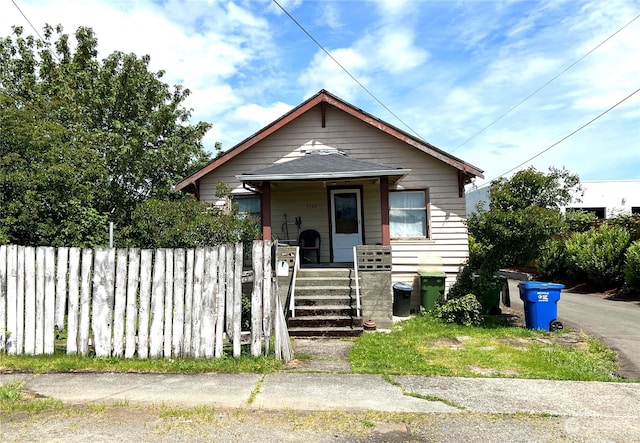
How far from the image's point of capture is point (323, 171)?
10.3 metres

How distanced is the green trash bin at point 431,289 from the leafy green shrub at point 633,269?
740cm

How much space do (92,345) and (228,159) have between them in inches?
284

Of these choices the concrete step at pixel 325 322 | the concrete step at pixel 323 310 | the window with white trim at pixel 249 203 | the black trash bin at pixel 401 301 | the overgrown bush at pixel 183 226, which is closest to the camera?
the overgrown bush at pixel 183 226

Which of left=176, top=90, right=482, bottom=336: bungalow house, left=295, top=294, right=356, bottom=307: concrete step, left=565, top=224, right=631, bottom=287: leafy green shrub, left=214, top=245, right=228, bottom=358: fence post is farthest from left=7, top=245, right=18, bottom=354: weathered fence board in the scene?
left=565, top=224, right=631, bottom=287: leafy green shrub

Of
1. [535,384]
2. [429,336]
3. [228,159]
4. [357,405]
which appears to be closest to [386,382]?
[357,405]

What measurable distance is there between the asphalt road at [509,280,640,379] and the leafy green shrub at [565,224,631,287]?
1.14 metres

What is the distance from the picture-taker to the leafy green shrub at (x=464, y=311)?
9.22 m

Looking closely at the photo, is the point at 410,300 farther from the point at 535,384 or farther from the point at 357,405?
the point at 357,405

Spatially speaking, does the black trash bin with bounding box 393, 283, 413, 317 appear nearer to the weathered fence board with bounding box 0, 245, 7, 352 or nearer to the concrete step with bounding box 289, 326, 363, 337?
the concrete step with bounding box 289, 326, 363, 337

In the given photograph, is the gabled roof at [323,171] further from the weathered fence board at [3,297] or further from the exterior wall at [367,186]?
the weathered fence board at [3,297]

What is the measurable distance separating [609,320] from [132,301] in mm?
10643

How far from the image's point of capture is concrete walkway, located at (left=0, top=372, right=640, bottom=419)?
448 centimetres

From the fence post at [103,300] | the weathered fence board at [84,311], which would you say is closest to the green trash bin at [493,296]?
the fence post at [103,300]

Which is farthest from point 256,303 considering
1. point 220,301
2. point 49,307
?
point 49,307
